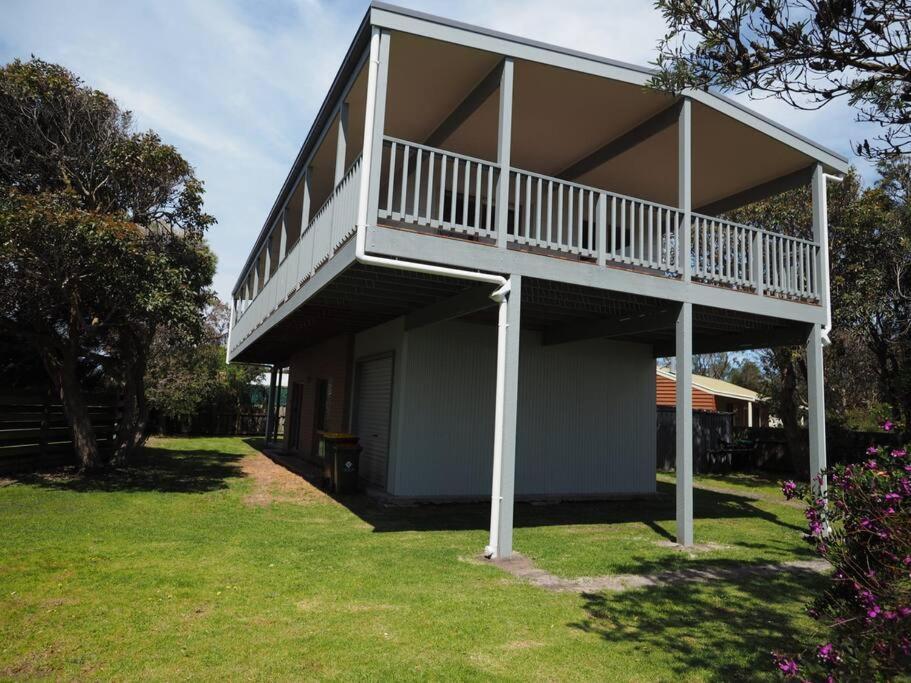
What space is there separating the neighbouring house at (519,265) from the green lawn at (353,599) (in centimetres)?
124

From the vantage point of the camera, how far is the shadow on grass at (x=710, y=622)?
420 cm

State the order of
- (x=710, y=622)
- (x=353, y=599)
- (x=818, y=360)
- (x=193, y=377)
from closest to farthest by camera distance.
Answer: (x=710, y=622) < (x=353, y=599) < (x=818, y=360) < (x=193, y=377)

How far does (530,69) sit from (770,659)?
274 inches

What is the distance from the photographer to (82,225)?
9.52 m

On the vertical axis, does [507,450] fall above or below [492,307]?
below

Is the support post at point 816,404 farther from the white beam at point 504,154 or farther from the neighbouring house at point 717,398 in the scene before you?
the neighbouring house at point 717,398

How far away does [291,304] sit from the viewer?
10.1 meters

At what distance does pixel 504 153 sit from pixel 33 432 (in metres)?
11.5

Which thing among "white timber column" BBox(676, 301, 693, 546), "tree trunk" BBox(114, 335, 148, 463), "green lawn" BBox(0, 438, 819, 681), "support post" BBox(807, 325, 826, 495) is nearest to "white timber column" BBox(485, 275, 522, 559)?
"green lawn" BBox(0, 438, 819, 681)

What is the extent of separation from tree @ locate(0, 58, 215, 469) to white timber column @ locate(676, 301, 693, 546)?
823 centimetres

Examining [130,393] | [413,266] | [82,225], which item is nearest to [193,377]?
[130,393]

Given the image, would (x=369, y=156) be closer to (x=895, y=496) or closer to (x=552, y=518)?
(x=895, y=496)

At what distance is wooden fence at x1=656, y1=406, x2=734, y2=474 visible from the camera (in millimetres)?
19875

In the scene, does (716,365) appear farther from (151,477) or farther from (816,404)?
(151,477)
